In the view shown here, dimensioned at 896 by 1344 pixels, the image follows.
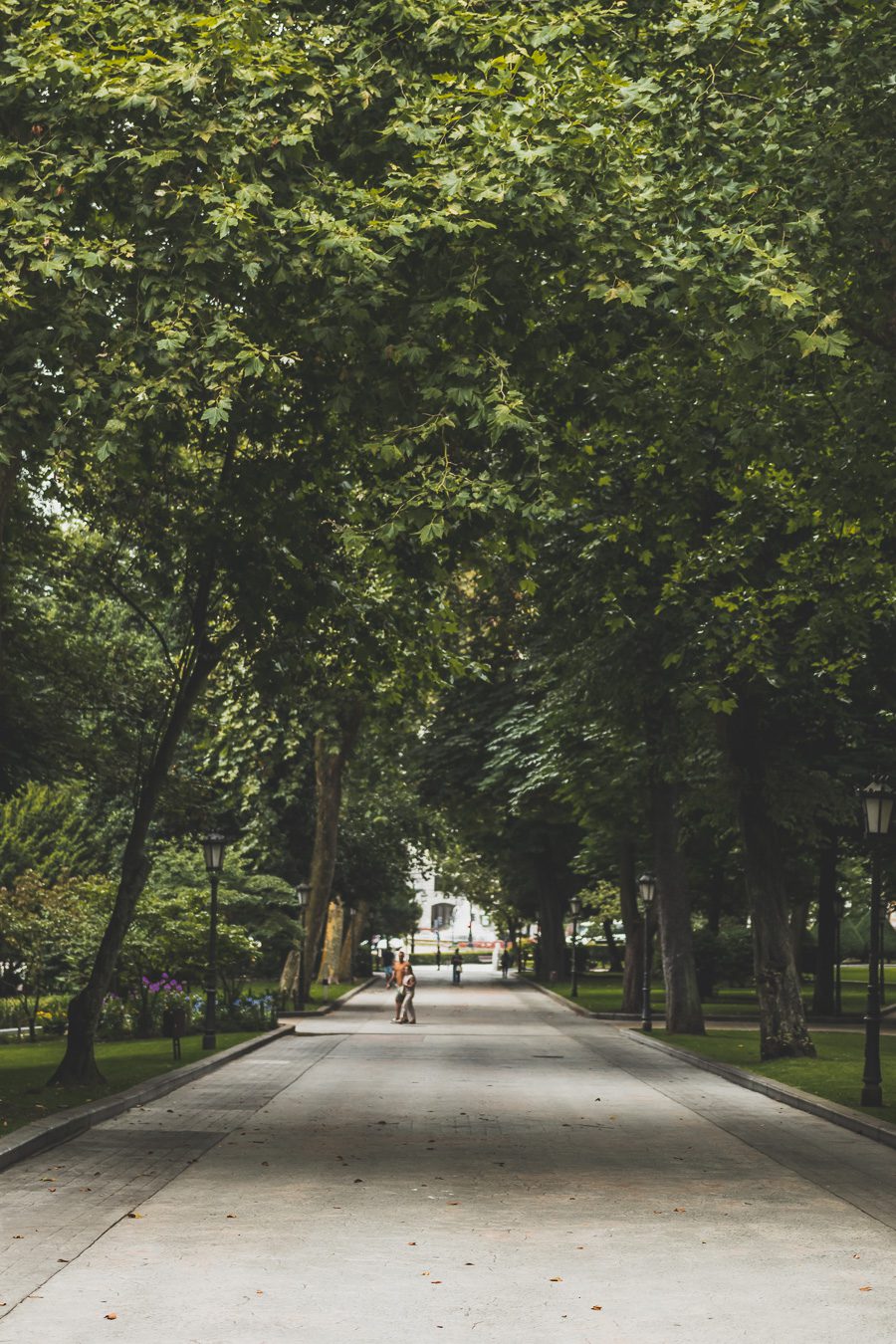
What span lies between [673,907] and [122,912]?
1506 centimetres

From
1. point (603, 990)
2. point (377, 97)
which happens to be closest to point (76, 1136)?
point (377, 97)

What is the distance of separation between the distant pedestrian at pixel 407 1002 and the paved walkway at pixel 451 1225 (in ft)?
60.5

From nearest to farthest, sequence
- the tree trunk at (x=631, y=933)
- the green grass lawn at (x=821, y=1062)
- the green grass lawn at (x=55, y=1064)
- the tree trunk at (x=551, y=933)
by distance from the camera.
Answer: the green grass lawn at (x=55, y=1064)
the green grass lawn at (x=821, y=1062)
the tree trunk at (x=631, y=933)
the tree trunk at (x=551, y=933)

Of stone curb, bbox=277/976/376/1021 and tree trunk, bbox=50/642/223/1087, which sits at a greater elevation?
tree trunk, bbox=50/642/223/1087

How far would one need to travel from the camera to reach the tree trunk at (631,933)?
131 feet

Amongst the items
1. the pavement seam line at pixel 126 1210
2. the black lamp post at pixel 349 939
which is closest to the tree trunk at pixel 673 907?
the pavement seam line at pixel 126 1210

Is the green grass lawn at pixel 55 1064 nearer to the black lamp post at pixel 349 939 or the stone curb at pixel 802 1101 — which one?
the stone curb at pixel 802 1101

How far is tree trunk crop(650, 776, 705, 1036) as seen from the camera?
3150cm

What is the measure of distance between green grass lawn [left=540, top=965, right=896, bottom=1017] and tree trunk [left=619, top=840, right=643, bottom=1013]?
123 cm

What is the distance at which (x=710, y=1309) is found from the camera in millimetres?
7652

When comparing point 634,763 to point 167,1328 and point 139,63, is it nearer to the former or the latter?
point 139,63

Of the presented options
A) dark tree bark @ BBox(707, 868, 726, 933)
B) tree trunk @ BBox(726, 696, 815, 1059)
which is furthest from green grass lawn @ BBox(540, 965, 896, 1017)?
tree trunk @ BBox(726, 696, 815, 1059)

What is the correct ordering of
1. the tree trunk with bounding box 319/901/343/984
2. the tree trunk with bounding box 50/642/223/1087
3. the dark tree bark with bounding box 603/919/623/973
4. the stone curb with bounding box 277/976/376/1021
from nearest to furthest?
the tree trunk with bounding box 50/642/223/1087, the stone curb with bounding box 277/976/376/1021, the tree trunk with bounding box 319/901/343/984, the dark tree bark with bounding box 603/919/623/973

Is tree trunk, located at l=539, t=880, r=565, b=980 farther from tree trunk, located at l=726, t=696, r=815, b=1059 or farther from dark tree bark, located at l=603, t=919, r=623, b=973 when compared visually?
tree trunk, located at l=726, t=696, r=815, b=1059
